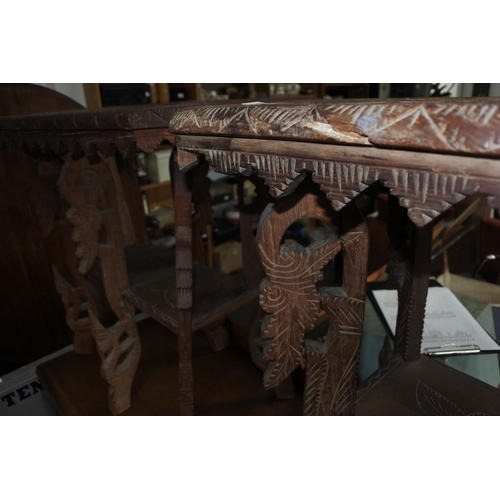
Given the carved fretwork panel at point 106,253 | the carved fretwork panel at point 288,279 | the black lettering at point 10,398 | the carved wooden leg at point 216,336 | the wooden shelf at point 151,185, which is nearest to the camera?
the carved fretwork panel at point 288,279

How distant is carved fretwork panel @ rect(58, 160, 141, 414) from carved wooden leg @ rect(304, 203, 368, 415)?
779 mm

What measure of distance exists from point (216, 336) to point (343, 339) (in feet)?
3.45

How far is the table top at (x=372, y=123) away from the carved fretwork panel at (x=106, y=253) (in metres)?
0.60

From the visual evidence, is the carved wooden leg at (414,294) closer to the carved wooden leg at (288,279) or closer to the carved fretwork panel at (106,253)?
the carved wooden leg at (288,279)

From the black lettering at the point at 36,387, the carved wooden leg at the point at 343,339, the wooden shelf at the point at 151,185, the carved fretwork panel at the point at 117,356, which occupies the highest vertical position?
the carved wooden leg at the point at 343,339

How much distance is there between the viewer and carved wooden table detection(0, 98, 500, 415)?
15.5 inches

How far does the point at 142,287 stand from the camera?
1396 millimetres

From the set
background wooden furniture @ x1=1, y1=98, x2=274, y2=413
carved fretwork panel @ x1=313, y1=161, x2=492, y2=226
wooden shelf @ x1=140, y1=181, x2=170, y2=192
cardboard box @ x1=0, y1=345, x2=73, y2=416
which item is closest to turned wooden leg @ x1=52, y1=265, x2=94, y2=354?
background wooden furniture @ x1=1, y1=98, x2=274, y2=413

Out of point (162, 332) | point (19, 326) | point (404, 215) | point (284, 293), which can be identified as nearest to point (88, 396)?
point (162, 332)

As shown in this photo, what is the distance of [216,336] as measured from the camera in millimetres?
1729

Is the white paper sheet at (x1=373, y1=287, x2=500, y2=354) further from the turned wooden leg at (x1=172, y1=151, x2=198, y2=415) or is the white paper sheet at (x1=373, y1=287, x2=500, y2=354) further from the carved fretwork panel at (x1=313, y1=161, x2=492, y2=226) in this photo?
the carved fretwork panel at (x1=313, y1=161, x2=492, y2=226)

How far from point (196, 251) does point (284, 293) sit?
112 centimetres

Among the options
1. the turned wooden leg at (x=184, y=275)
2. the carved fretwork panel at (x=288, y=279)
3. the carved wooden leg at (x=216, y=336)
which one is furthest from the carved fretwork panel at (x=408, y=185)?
the carved wooden leg at (x=216, y=336)

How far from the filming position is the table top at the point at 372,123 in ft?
1.16
